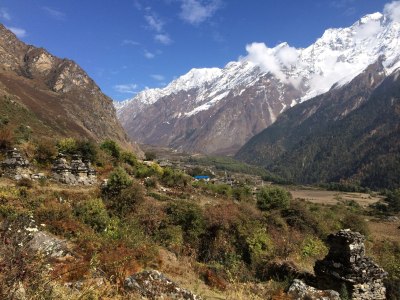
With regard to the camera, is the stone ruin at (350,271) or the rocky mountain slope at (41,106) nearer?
A: the stone ruin at (350,271)

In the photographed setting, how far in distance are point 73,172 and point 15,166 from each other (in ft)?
16.8

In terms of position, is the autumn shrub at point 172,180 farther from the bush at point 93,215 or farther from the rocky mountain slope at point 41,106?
the rocky mountain slope at point 41,106

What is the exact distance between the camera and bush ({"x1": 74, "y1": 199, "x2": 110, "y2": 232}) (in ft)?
71.2

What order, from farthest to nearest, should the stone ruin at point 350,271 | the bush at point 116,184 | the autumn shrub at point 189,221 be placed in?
the bush at point 116,184 < the autumn shrub at point 189,221 < the stone ruin at point 350,271

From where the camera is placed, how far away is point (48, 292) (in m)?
6.79

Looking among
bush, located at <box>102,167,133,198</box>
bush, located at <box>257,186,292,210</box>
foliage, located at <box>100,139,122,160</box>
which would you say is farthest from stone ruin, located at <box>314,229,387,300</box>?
foliage, located at <box>100,139,122,160</box>

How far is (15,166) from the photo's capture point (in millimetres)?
32094

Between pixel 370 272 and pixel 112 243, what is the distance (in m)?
11.4

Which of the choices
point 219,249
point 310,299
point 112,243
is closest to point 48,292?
point 310,299

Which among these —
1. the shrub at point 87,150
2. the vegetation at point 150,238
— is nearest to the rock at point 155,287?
the vegetation at point 150,238

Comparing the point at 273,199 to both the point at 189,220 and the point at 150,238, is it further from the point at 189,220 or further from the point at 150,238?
the point at 150,238

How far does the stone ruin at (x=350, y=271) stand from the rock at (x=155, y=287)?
8211mm

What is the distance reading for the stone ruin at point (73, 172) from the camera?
34469 millimetres

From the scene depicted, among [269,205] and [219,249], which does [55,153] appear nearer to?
[219,249]
